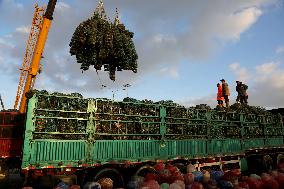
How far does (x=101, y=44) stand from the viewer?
1181 centimetres

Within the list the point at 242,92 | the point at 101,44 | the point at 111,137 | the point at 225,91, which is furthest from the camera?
the point at 242,92

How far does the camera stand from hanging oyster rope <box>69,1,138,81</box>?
1182cm

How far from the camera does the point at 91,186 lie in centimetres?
674

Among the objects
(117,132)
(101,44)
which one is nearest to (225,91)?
(101,44)

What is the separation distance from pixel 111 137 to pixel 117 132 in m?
0.28

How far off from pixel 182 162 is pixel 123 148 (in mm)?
3033

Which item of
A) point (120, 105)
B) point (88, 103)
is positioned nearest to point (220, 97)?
point (120, 105)

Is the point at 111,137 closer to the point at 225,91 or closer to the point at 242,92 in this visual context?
the point at 225,91

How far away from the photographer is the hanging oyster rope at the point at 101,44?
11.8 m

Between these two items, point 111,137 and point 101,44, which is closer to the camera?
point 111,137

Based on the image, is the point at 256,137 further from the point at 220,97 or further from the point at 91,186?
the point at 91,186

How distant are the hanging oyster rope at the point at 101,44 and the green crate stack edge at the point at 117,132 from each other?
3.37 meters

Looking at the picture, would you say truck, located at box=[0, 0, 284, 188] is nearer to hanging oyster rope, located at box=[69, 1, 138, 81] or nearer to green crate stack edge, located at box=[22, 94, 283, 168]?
green crate stack edge, located at box=[22, 94, 283, 168]

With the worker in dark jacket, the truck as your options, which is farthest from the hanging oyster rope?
the worker in dark jacket
